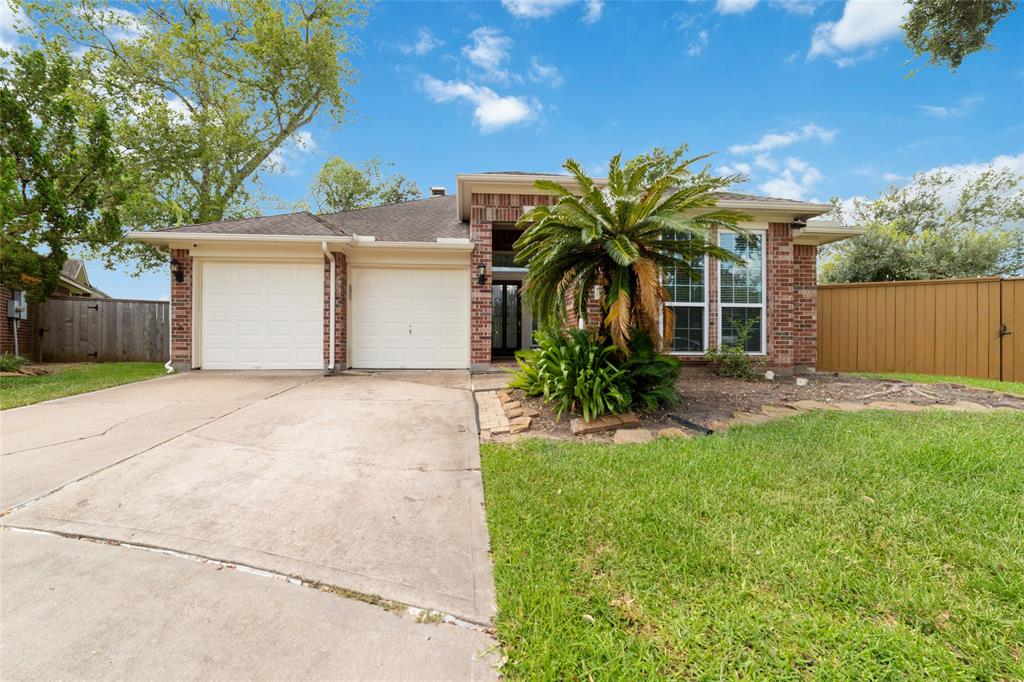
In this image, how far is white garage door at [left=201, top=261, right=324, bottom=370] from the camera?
27.2ft

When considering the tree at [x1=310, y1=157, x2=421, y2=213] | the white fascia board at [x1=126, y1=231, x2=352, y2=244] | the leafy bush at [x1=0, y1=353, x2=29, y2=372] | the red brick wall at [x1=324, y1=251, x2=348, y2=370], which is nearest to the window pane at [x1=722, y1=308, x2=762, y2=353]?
the white fascia board at [x1=126, y1=231, x2=352, y2=244]

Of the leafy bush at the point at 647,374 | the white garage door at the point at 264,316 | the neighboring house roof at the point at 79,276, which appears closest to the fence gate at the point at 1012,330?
the leafy bush at the point at 647,374

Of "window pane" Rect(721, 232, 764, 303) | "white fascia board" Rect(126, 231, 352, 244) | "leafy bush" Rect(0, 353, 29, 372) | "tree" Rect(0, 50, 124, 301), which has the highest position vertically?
"tree" Rect(0, 50, 124, 301)

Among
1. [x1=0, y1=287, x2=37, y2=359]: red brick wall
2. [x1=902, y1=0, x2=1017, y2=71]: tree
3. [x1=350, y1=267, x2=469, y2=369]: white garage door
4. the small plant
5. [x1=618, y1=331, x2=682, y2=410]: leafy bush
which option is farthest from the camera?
[x1=0, y1=287, x2=37, y2=359]: red brick wall

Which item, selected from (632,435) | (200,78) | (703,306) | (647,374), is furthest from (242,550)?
(200,78)

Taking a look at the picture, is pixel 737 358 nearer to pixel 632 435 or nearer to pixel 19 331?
pixel 632 435

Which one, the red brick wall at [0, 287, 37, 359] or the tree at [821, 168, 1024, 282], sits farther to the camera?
the tree at [821, 168, 1024, 282]

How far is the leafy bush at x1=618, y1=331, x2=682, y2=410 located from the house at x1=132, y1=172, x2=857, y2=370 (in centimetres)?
346

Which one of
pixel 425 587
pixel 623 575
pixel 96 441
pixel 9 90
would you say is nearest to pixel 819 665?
pixel 623 575

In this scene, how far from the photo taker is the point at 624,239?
4.40 m

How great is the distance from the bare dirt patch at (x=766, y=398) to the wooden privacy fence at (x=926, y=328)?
2.61 m

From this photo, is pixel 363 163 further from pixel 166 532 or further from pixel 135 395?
pixel 166 532

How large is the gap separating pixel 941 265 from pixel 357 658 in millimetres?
18410

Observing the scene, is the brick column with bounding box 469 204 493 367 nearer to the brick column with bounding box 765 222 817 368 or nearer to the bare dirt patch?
the bare dirt patch
